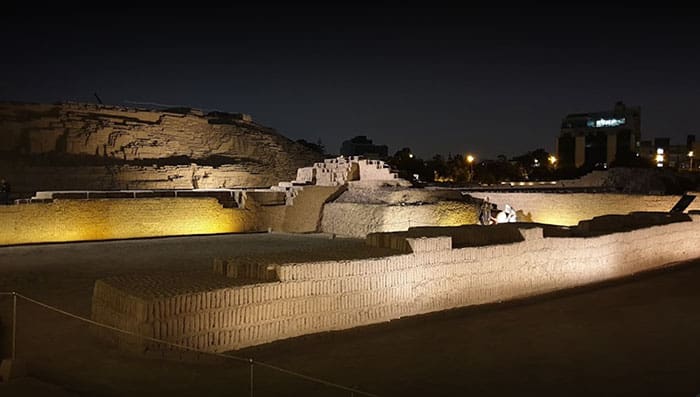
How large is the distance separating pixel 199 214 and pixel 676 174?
2561 cm

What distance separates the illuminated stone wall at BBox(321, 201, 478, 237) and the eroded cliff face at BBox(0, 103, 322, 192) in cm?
1130

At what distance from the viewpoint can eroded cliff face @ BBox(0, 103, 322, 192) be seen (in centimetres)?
2825

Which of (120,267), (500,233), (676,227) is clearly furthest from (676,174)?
(120,267)

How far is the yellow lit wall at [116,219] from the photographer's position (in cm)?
1752

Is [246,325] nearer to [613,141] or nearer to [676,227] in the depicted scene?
[676,227]

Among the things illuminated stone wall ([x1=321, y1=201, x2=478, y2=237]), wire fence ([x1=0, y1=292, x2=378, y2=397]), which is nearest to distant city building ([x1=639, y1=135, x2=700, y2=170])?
illuminated stone wall ([x1=321, y1=201, x2=478, y2=237])

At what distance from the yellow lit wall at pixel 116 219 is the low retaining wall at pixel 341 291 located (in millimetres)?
11941

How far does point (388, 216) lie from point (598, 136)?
2445 inches

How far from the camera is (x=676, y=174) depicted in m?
33.1

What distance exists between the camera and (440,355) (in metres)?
6.93

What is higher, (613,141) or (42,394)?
(613,141)

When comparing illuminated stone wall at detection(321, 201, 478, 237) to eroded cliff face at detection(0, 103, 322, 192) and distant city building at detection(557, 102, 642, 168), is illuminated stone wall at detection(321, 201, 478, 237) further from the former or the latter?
distant city building at detection(557, 102, 642, 168)

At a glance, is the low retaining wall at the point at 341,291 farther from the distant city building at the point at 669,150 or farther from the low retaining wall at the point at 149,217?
the distant city building at the point at 669,150

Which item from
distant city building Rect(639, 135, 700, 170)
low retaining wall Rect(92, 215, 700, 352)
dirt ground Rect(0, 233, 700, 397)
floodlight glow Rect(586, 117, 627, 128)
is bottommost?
dirt ground Rect(0, 233, 700, 397)
